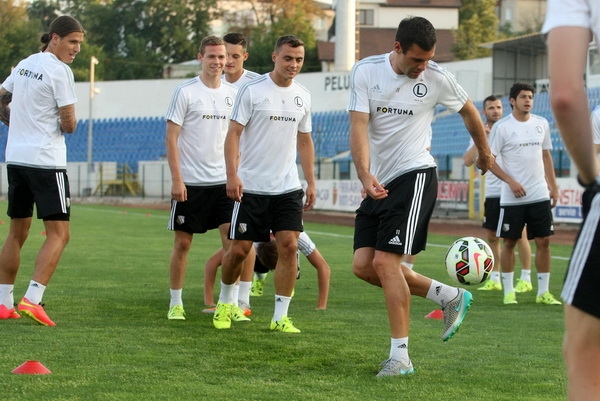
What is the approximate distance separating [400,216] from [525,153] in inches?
194

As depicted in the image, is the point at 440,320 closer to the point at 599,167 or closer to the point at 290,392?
the point at 290,392

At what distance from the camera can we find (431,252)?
1778 cm

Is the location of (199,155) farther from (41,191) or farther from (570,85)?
(570,85)

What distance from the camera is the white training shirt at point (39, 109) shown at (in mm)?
7992

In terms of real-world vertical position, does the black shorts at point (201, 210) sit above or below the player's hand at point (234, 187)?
below

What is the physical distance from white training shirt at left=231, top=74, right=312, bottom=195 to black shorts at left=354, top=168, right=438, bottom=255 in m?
1.58

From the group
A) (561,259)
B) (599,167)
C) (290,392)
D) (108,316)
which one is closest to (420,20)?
(290,392)

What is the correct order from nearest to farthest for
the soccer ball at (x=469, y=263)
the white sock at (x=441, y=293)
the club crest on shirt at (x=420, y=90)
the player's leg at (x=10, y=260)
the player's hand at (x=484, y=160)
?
the club crest on shirt at (x=420, y=90) < the player's hand at (x=484, y=160) < the white sock at (x=441, y=293) < the soccer ball at (x=469, y=263) < the player's leg at (x=10, y=260)

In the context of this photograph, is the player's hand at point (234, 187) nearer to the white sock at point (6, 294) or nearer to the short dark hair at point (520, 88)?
the white sock at point (6, 294)

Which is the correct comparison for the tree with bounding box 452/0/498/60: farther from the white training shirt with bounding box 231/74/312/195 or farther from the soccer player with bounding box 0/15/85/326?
the soccer player with bounding box 0/15/85/326

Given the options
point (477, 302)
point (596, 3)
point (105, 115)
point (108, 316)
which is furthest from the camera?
point (105, 115)

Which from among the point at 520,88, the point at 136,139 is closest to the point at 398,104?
the point at 520,88

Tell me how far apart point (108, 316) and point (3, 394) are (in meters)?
3.34

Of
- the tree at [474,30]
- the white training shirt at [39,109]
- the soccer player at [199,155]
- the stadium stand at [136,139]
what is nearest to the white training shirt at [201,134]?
the soccer player at [199,155]
